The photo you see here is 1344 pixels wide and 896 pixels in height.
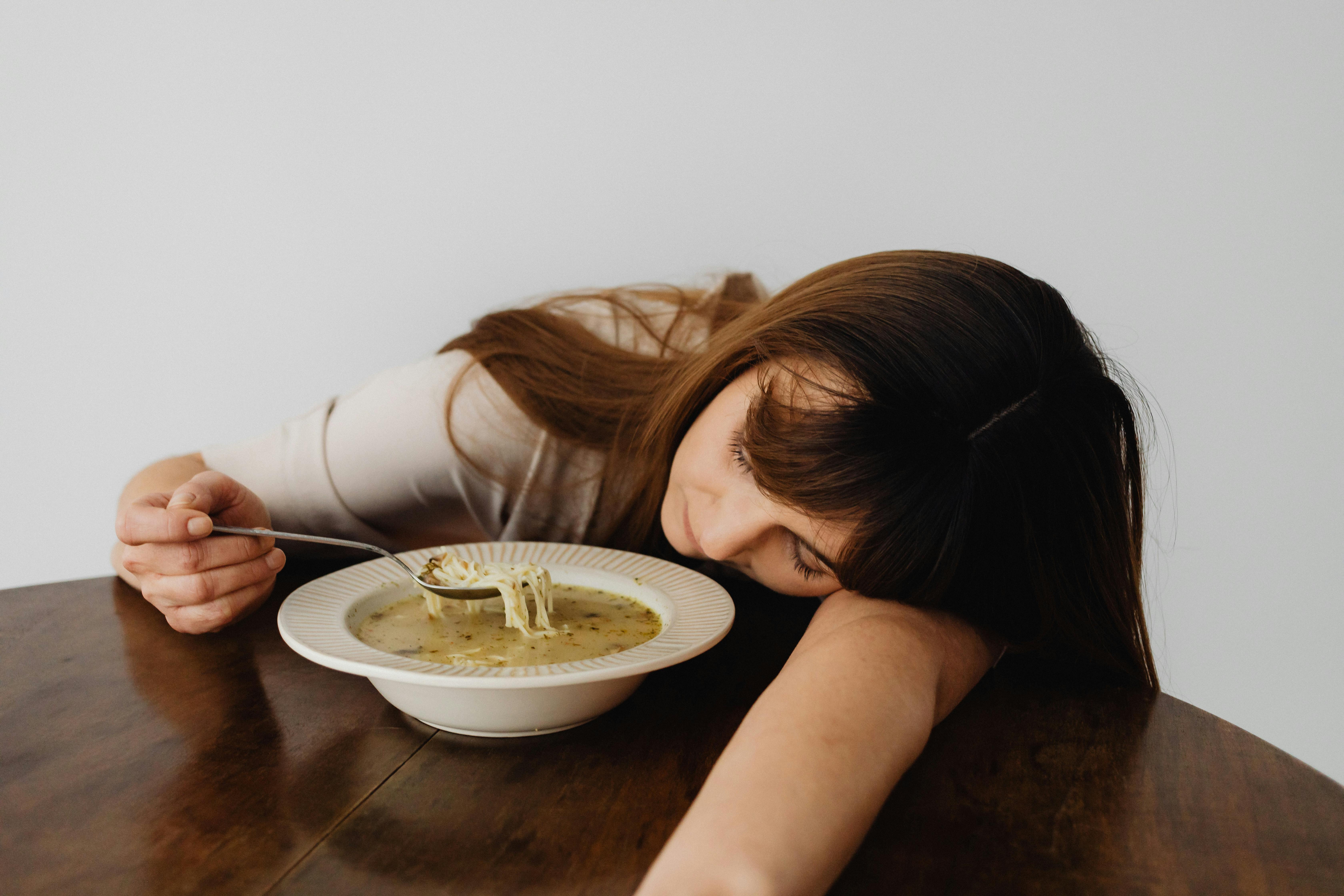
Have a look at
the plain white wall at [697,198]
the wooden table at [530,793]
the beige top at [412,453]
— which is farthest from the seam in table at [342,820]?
the plain white wall at [697,198]

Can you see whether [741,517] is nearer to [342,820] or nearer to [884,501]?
[884,501]

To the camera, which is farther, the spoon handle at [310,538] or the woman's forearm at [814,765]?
the spoon handle at [310,538]

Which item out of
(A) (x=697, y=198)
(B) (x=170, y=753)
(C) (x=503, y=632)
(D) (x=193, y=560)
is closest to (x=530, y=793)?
(C) (x=503, y=632)

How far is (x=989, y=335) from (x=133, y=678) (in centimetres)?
99

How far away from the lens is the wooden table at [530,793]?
59 cm

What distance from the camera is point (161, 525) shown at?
3.10 ft

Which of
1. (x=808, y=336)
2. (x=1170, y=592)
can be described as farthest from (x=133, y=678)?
(x=1170, y=592)

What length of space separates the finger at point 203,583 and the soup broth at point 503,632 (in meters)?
0.19

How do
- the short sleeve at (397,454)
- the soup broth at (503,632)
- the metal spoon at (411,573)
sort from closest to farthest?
the soup broth at (503,632) < the metal spoon at (411,573) < the short sleeve at (397,454)

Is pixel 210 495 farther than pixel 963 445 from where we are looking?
Yes

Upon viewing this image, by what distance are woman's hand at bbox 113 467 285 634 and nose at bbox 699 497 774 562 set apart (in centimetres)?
53

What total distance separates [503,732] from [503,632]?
14 cm

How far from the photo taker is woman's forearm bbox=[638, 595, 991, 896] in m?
0.51

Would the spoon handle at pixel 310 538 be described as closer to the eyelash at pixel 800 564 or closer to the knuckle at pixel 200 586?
the knuckle at pixel 200 586
